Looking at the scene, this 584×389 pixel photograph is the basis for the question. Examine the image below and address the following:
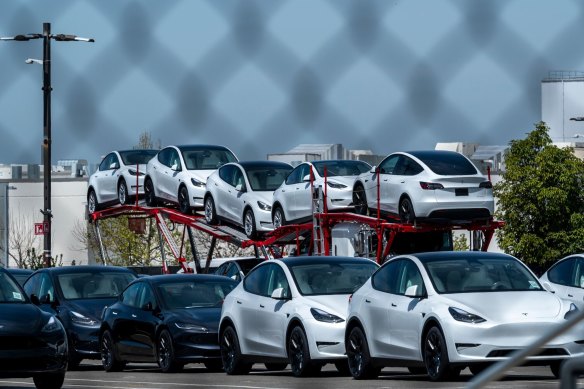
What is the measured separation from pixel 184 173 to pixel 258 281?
58.5 feet

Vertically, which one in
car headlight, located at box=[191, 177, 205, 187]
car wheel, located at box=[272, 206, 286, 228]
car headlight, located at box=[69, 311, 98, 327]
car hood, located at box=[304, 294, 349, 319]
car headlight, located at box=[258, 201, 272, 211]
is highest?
car headlight, located at box=[191, 177, 205, 187]

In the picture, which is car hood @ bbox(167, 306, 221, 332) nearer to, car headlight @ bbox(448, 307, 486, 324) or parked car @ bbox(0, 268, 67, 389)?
parked car @ bbox(0, 268, 67, 389)

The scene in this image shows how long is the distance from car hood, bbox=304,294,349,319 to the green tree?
3760 cm

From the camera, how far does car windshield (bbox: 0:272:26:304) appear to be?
15030 millimetres

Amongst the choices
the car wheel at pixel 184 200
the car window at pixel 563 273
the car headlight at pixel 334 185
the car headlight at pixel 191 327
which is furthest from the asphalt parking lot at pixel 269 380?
the car wheel at pixel 184 200

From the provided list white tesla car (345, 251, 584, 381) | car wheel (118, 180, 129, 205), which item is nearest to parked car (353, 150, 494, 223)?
car wheel (118, 180, 129, 205)

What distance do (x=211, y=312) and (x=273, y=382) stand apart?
11.5ft

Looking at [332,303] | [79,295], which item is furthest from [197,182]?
[332,303]

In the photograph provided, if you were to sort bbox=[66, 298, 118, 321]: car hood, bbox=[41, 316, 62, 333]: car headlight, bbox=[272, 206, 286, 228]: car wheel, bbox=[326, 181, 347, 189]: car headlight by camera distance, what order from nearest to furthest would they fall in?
bbox=[41, 316, 62, 333]: car headlight → bbox=[66, 298, 118, 321]: car hood → bbox=[326, 181, 347, 189]: car headlight → bbox=[272, 206, 286, 228]: car wheel

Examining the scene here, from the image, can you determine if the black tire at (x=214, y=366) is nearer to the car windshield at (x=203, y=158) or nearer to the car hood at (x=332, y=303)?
the car hood at (x=332, y=303)

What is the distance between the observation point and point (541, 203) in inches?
2188

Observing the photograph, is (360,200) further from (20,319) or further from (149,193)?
(20,319)

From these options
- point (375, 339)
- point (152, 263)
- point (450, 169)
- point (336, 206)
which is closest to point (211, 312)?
point (375, 339)

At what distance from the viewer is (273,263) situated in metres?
17.1
